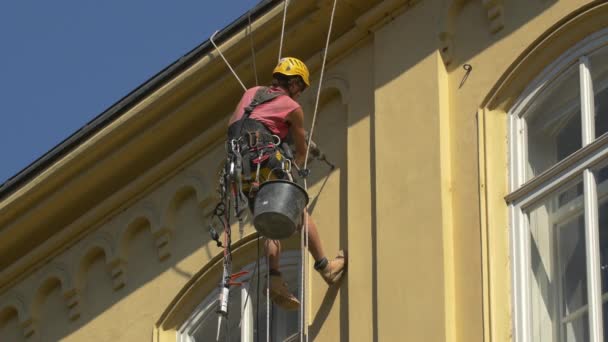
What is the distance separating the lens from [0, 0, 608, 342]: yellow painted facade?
553 inches

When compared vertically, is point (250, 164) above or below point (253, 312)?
above

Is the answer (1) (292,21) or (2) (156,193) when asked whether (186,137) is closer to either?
(2) (156,193)

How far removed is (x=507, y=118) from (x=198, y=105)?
11.1 ft

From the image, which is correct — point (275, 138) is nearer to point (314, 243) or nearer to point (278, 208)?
point (314, 243)

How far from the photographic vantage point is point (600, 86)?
45.2ft

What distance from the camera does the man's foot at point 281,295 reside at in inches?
586

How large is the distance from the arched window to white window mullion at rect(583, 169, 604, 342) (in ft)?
8.86

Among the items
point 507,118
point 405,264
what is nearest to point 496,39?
point 507,118

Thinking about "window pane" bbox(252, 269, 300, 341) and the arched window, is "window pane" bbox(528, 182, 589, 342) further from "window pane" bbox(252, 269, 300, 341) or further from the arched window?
"window pane" bbox(252, 269, 300, 341)

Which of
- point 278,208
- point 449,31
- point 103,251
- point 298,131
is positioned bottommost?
point 278,208

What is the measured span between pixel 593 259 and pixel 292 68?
9.79 feet

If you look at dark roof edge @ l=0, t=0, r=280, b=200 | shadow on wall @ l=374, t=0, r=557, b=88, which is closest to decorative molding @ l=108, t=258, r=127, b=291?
dark roof edge @ l=0, t=0, r=280, b=200

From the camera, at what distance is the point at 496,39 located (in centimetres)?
1462

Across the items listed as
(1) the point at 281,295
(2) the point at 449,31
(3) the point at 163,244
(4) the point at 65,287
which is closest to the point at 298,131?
(1) the point at 281,295
